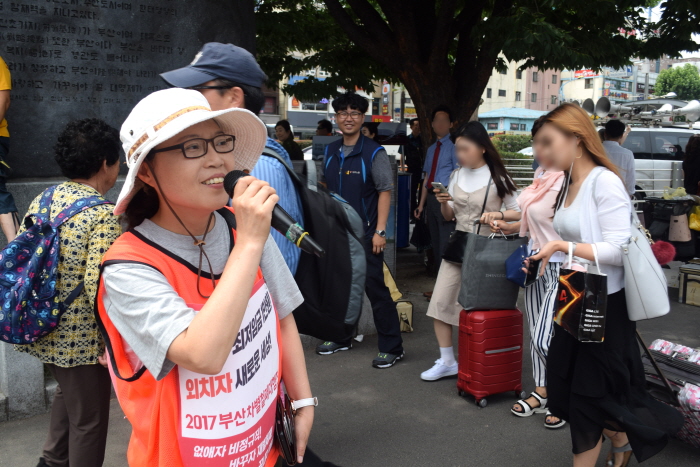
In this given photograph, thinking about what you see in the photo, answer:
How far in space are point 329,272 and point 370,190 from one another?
9.29 feet

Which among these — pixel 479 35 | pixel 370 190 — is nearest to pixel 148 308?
pixel 370 190

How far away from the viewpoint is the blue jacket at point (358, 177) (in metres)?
4.97

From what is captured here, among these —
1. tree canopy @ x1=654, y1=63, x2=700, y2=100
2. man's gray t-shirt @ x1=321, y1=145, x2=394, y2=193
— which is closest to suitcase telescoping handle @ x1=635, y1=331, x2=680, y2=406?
man's gray t-shirt @ x1=321, y1=145, x2=394, y2=193

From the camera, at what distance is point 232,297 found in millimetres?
1326

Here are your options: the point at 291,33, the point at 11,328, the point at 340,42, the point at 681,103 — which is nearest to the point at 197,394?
the point at 11,328

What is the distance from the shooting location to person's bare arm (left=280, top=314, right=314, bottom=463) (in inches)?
71.6

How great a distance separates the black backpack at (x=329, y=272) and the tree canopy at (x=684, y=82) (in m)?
71.6

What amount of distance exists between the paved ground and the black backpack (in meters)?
1.62

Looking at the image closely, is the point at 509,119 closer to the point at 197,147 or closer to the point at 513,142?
the point at 513,142

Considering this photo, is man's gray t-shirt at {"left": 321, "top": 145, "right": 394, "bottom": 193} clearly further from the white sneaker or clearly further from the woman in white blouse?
the white sneaker

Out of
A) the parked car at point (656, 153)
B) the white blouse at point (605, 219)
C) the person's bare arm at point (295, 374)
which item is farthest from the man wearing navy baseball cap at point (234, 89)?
the parked car at point (656, 153)

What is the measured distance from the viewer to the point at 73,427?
2.59m

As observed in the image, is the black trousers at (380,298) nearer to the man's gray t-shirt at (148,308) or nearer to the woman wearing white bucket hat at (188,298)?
the woman wearing white bucket hat at (188,298)

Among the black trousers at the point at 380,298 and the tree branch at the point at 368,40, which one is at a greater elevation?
the tree branch at the point at 368,40
